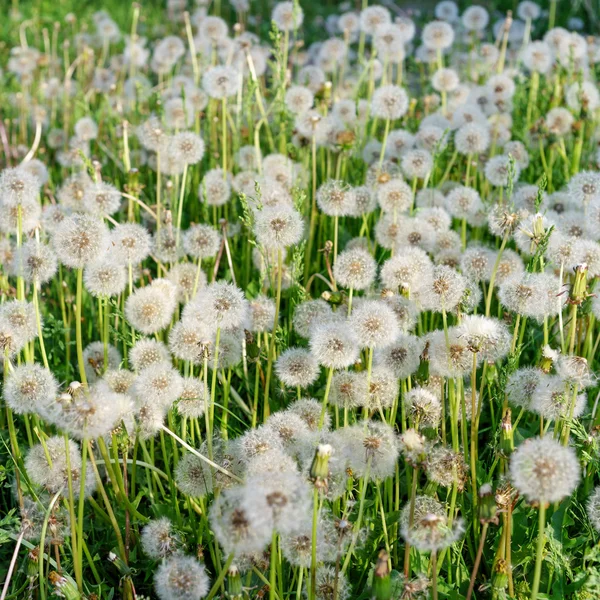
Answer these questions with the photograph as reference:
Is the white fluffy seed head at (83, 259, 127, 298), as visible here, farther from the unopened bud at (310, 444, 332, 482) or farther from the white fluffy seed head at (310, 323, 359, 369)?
the unopened bud at (310, 444, 332, 482)

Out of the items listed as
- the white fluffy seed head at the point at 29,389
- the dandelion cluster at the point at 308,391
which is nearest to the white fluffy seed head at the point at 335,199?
the dandelion cluster at the point at 308,391

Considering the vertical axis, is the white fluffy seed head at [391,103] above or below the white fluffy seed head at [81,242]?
above

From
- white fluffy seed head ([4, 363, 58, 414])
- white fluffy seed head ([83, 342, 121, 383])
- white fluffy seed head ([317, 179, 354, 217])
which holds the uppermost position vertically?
white fluffy seed head ([317, 179, 354, 217])

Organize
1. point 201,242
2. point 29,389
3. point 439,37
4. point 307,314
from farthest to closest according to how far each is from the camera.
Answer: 1. point 439,37
2. point 201,242
3. point 307,314
4. point 29,389

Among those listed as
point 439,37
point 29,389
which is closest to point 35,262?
point 29,389

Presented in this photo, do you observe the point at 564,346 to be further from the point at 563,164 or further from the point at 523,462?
the point at 563,164

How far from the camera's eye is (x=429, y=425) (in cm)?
228

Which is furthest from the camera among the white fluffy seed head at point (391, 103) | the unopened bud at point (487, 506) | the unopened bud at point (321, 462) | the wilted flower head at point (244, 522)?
the white fluffy seed head at point (391, 103)

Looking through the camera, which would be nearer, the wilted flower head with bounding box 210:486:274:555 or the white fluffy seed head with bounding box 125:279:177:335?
the wilted flower head with bounding box 210:486:274:555

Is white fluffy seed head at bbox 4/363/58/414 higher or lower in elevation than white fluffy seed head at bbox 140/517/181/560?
higher

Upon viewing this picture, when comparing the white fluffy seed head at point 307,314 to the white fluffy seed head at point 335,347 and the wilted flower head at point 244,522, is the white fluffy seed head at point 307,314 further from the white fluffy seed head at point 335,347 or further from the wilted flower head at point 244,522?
the wilted flower head at point 244,522

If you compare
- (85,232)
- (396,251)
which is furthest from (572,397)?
(85,232)

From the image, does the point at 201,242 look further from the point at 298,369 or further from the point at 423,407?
the point at 423,407

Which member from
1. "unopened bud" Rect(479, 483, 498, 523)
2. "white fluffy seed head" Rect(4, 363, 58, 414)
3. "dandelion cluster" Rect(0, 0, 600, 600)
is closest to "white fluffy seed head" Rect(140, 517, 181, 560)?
"dandelion cluster" Rect(0, 0, 600, 600)
